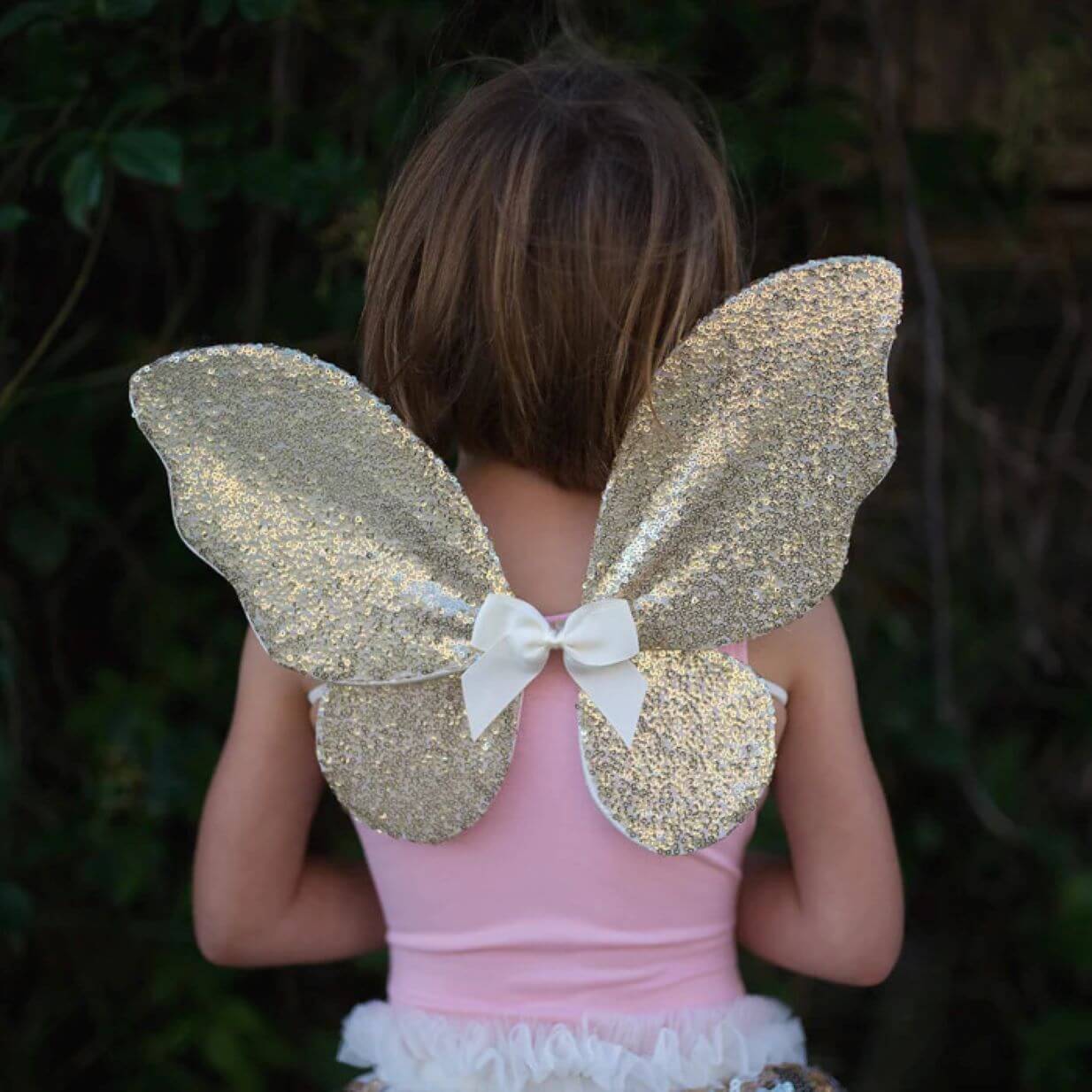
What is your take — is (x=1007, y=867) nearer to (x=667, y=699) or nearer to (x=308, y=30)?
(x=667, y=699)

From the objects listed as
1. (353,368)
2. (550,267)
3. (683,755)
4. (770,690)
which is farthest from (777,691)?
(353,368)

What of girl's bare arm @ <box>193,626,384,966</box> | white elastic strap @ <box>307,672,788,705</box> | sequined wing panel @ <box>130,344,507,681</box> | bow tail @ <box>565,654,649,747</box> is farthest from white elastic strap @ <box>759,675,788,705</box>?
girl's bare arm @ <box>193,626,384,966</box>

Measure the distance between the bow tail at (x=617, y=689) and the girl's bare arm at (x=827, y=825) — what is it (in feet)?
0.39

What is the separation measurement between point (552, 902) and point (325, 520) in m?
0.33

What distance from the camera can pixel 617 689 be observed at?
917 mm

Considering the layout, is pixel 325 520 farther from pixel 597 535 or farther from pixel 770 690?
pixel 770 690

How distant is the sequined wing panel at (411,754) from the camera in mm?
938

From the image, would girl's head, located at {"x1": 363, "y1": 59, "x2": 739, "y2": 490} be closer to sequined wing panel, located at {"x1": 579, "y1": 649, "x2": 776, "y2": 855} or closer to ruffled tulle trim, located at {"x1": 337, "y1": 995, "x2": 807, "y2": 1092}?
sequined wing panel, located at {"x1": 579, "y1": 649, "x2": 776, "y2": 855}

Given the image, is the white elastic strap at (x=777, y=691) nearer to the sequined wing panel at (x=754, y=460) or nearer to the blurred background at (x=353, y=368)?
the sequined wing panel at (x=754, y=460)

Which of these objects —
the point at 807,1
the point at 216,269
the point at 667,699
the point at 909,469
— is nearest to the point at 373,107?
the point at 216,269

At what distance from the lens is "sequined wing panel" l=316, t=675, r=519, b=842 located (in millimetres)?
938

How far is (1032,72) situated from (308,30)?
39.3 inches

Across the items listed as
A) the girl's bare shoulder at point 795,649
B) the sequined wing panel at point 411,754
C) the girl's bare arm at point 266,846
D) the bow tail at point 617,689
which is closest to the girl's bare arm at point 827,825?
the girl's bare shoulder at point 795,649

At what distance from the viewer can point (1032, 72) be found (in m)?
1.87
